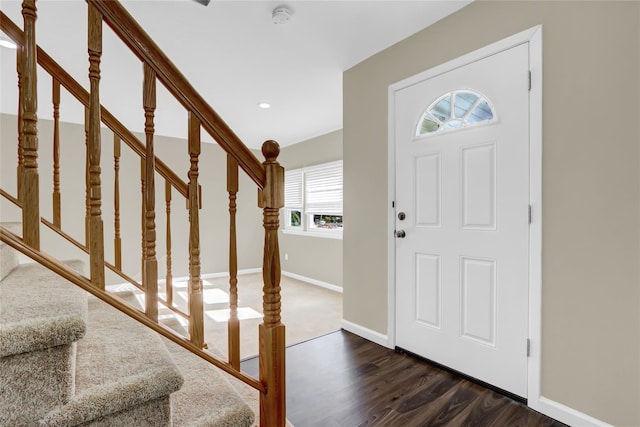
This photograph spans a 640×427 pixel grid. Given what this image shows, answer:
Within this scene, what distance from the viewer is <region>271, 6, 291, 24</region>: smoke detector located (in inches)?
77.9

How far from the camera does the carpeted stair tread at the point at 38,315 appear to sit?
0.74 meters

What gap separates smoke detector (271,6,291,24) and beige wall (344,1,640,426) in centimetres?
118

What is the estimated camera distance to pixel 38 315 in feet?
2.78

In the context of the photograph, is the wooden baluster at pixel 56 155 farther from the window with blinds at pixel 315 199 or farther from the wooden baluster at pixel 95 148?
the window with blinds at pixel 315 199

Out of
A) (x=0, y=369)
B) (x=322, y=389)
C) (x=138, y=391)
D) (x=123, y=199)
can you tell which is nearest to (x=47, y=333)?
(x=0, y=369)

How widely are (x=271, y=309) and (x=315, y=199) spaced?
3.86 meters

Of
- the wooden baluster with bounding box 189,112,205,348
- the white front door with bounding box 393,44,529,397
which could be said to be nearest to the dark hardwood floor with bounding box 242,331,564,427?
the white front door with bounding box 393,44,529,397

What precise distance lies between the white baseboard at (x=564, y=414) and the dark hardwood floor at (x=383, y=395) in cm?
3

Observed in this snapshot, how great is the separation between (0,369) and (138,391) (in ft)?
1.01

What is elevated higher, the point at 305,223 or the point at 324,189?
the point at 324,189

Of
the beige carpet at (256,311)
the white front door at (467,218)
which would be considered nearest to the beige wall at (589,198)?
the white front door at (467,218)

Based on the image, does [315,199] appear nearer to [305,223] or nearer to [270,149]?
[305,223]

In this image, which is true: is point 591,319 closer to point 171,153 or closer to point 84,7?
point 84,7

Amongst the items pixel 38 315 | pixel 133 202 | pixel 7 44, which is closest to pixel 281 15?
pixel 38 315
